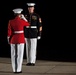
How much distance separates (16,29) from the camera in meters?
12.2

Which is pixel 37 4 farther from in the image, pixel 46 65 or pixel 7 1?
pixel 46 65

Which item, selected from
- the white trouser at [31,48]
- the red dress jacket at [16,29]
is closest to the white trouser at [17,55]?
the red dress jacket at [16,29]

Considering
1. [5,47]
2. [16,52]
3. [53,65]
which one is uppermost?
[16,52]

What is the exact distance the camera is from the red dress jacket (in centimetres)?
1220

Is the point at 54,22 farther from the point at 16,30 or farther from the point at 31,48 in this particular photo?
the point at 16,30

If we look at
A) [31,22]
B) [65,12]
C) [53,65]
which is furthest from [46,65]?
[65,12]

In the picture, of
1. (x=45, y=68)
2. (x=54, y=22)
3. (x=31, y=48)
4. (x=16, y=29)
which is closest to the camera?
(x=16, y=29)

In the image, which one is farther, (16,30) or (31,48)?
(31,48)

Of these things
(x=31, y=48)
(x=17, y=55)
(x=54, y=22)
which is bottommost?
(x=54, y=22)

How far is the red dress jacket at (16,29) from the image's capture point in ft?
40.0

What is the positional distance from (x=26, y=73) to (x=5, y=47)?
6.37 m

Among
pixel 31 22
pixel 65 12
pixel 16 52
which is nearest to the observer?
pixel 16 52

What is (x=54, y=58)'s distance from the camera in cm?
1552

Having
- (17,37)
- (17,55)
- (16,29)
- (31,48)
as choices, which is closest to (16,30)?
(16,29)
